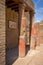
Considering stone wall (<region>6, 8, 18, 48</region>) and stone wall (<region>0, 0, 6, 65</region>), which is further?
stone wall (<region>6, 8, 18, 48</region>)

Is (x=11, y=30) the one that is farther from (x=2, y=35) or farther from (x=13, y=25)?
(x=2, y=35)

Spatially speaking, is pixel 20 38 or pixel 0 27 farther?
pixel 20 38

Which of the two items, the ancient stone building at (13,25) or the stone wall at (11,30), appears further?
the stone wall at (11,30)

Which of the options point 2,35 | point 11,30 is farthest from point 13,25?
point 2,35

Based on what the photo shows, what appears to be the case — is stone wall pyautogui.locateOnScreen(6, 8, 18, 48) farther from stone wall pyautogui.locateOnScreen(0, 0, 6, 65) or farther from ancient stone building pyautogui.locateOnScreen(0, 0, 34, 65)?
stone wall pyautogui.locateOnScreen(0, 0, 6, 65)

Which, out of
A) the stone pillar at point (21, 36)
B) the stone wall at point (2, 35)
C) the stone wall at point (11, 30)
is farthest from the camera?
the stone wall at point (11, 30)

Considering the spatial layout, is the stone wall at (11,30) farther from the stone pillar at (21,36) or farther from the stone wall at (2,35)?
the stone wall at (2,35)

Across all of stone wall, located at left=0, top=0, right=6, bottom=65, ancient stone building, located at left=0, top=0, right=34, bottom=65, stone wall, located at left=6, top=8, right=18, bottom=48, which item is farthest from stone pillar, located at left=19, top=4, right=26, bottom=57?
stone wall, located at left=6, top=8, right=18, bottom=48

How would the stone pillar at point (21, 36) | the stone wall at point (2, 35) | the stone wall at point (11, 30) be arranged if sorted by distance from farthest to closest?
1. the stone wall at point (11, 30)
2. the stone pillar at point (21, 36)
3. the stone wall at point (2, 35)

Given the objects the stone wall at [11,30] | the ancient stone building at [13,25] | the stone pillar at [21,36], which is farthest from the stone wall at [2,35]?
the stone wall at [11,30]

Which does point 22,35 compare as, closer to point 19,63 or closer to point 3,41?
point 19,63

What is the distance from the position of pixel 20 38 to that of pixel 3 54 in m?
3.15

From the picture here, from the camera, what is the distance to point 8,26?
11867 millimetres

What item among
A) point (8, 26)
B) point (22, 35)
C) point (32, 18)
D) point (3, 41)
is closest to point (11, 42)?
point (8, 26)
